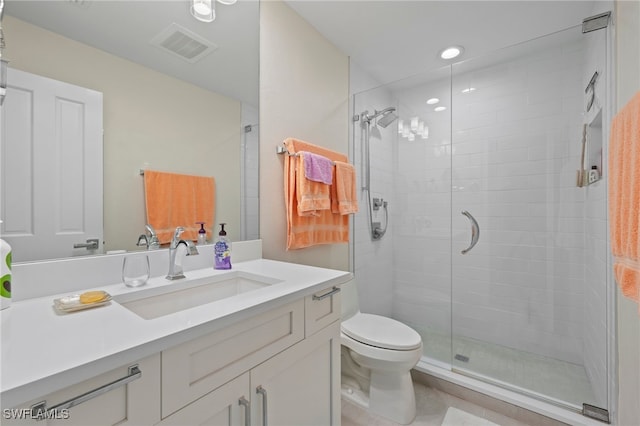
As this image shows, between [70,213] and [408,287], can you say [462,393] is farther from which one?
[70,213]

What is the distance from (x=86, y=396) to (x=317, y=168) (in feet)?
4.60

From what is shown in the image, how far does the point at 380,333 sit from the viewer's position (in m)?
1.62


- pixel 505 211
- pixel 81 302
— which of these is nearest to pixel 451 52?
pixel 505 211

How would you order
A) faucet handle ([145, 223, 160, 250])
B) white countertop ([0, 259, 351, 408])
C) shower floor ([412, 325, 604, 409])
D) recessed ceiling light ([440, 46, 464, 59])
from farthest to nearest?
recessed ceiling light ([440, 46, 464, 59]) < shower floor ([412, 325, 604, 409]) < faucet handle ([145, 223, 160, 250]) < white countertop ([0, 259, 351, 408])

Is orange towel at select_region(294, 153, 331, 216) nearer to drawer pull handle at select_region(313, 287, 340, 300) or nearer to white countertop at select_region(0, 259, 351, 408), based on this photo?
drawer pull handle at select_region(313, 287, 340, 300)

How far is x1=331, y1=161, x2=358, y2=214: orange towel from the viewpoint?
192cm

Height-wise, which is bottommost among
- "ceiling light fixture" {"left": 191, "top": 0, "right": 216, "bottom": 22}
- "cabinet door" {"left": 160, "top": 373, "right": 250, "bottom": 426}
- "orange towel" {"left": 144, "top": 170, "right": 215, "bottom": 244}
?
"cabinet door" {"left": 160, "top": 373, "right": 250, "bottom": 426}

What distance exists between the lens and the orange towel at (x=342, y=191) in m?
1.92

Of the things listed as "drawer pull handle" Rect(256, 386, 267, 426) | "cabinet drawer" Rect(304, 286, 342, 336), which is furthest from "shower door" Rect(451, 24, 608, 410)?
"drawer pull handle" Rect(256, 386, 267, 426)

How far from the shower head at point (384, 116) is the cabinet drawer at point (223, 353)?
1.90m

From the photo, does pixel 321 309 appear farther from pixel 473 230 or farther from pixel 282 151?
pixel 473 230

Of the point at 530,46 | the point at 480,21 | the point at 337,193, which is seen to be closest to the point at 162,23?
the point at 337,193

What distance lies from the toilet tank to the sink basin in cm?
86

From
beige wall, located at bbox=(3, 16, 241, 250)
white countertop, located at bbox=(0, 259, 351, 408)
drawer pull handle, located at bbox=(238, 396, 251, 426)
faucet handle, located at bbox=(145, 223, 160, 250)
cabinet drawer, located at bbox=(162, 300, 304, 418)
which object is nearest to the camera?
white countertop, located at bbox=(0, 259, 351, 408)
